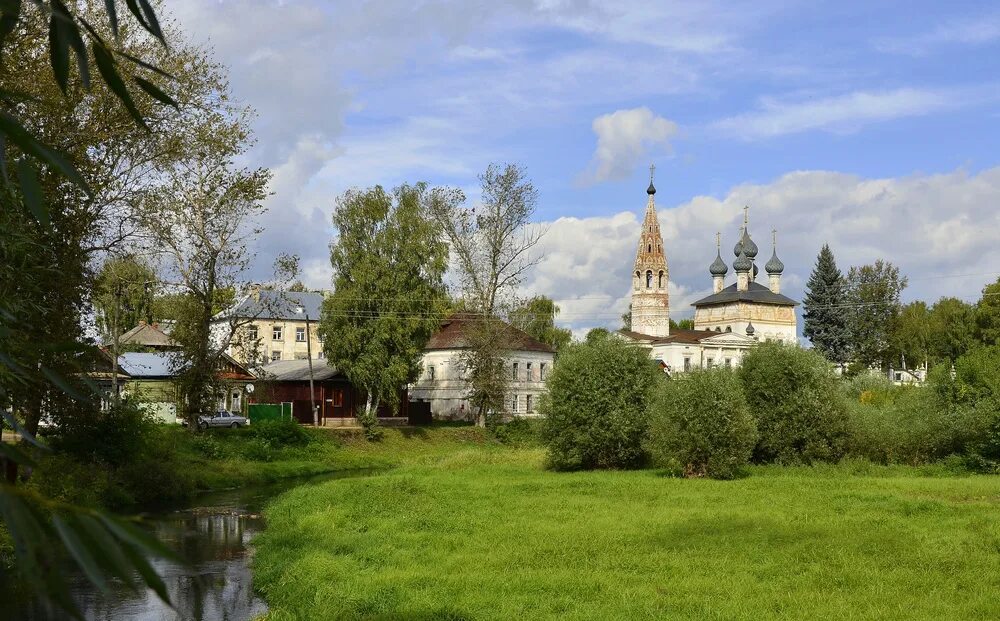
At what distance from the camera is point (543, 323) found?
9744 cm

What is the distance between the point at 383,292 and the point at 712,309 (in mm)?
73862

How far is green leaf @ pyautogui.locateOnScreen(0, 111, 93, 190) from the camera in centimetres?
290

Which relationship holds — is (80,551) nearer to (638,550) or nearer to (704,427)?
(638,550)

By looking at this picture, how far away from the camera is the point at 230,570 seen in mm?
20547

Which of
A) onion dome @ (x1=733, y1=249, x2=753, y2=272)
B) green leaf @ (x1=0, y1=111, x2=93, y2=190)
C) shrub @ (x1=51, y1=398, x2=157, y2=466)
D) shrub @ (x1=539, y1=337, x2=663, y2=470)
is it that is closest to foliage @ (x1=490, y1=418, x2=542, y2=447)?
shrub @ (x1=539, y1=337, x2=663, y2=470)

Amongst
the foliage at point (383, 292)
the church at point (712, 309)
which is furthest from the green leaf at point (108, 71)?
the church at point (712, 309)

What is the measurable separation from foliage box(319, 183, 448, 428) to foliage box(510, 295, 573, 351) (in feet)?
17.1

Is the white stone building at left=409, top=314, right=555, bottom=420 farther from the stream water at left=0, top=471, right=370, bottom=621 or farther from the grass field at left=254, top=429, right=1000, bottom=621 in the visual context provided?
the stream water at left=0, top=471, right=370, bottom=621

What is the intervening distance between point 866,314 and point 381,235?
56.2 m

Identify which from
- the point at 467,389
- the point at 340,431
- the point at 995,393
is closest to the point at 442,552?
the point at 995,393

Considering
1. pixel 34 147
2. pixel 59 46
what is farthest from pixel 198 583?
pixel 34 147

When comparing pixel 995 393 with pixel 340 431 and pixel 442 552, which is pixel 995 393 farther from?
pixel 340 431

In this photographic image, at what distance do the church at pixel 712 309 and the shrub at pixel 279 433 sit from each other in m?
41.4

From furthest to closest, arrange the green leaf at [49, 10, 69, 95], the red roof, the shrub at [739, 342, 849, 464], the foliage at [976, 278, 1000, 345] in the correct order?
the foliage at [976, 278, 1000, 345] < the red roof < the shrub at [739, 342, 849, 464] < the green leaf at [49, 10, 69, 95]
